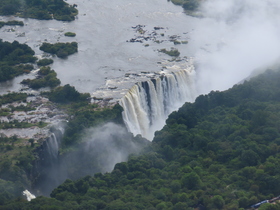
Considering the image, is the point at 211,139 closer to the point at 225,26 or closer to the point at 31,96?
the point at 31,96

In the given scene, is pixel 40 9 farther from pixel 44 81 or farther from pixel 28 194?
pixel 28 194

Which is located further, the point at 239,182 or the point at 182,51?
the point at 182,51

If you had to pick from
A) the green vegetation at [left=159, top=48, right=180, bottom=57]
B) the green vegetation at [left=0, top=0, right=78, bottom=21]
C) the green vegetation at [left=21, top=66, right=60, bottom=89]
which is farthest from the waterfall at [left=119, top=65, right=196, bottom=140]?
the green vegetation at [left=0, top=0, right=78, bottom=21]

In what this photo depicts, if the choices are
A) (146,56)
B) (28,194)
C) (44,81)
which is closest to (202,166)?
(28,194)

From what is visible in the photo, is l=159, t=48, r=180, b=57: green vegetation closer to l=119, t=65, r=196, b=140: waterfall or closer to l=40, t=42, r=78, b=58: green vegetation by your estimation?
l=119, t=65, r=196, b=140: waterfall

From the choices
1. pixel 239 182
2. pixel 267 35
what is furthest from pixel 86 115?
pixel 267 35

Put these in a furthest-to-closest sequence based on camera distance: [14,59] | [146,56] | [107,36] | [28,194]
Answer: [107,36] → [146,56] → [14,59] → [28,194]
